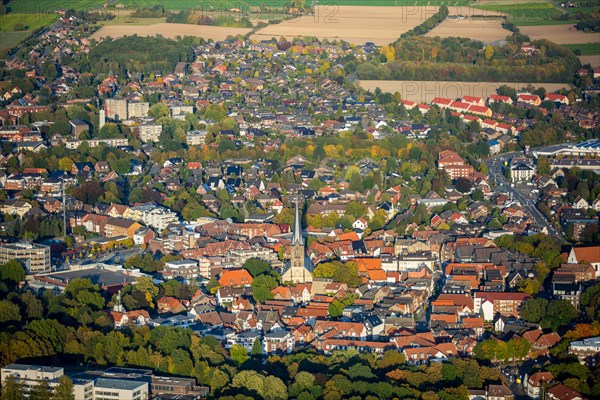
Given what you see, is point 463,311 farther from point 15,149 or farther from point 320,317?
point 15,149

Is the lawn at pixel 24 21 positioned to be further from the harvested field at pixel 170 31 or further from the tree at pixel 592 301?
the tree at pixel 592 301

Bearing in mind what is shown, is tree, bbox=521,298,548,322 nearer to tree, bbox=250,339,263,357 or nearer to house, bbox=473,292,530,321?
house, bbox=473,292,530,321

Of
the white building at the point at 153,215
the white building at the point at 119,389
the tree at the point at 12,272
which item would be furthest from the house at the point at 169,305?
the white building at the point at 153,215

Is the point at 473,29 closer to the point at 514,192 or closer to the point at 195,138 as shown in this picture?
the point at 195,138

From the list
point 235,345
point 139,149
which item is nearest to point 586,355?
point 235,345

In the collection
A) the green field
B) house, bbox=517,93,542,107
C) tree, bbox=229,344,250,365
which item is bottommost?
house, bbox=517,93,542,107

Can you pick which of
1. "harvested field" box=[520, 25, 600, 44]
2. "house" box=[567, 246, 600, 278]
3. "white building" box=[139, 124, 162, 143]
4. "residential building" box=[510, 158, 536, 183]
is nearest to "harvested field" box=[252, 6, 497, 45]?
"harvested field" box=[520, 25, 600, 44]

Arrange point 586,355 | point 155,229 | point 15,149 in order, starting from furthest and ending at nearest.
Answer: point 15,149
point 155,229
point 586,355
